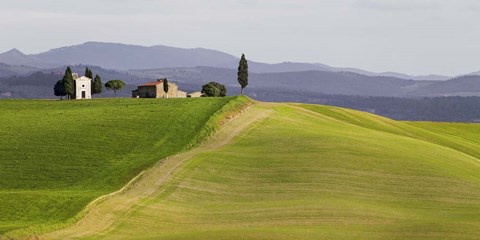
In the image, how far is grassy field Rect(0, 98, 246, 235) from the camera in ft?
Answer: 219

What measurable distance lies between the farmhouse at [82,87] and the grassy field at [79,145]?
17.4 m

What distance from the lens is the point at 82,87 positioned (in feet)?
491

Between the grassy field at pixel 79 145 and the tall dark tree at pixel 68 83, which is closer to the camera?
the grassy field at pixel 79 145

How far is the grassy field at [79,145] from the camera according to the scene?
6688 cm

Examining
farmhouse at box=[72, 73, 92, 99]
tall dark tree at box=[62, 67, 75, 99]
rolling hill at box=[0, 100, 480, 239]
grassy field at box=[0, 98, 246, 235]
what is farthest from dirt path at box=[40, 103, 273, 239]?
farmhouse at box=[72, 73, 92, 99]

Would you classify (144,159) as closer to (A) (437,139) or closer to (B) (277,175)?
(B) (277,175)

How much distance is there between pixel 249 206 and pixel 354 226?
10631mm

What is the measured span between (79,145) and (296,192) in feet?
99.3

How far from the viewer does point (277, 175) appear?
3093 inches

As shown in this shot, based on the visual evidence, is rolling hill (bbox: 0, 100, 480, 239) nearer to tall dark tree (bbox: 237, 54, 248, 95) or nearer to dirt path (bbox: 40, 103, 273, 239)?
dirt path (bbox: 40, 103, 273, 239)

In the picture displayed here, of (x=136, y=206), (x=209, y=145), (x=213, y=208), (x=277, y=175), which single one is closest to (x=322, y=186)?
(x=277, y=175)

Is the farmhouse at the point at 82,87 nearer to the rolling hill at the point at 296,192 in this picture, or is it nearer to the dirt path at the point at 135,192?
the rolling hill at the point at 296,192

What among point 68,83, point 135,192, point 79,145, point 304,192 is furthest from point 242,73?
point 304,192

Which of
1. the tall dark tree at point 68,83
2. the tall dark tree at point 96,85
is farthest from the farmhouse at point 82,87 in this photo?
the tall dark tree at point 96,85
